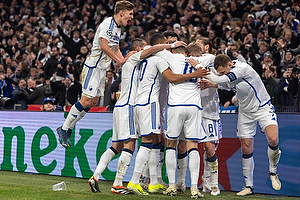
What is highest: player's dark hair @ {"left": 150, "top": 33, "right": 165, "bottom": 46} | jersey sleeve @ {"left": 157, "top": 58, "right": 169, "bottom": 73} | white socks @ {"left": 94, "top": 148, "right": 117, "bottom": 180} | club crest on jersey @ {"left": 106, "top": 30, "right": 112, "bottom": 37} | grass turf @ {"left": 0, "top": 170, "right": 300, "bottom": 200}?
club crest on jersey @ {"left": 106, "top": 30, "right": 112, "bottom": 37}

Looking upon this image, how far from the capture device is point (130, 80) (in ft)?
24.9

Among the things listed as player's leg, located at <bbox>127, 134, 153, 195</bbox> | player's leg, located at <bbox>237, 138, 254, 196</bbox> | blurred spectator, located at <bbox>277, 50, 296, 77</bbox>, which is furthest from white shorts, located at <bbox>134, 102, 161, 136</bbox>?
blurred spectator, located at <bbox>277, 50, 296, 77</bbox>

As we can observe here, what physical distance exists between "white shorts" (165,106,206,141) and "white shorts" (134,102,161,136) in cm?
18

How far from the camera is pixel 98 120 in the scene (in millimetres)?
9820

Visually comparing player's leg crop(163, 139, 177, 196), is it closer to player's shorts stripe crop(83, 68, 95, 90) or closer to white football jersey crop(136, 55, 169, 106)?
white football jersey crop(136, 55, 169, 106)

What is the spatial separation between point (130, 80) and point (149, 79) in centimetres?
32

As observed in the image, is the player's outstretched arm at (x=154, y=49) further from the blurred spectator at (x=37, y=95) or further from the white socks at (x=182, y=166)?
the blurred spectator at (x=37, y=95)

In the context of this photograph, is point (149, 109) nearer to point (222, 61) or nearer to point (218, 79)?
point (218, 79)

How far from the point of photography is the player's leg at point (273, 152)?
7629 mm

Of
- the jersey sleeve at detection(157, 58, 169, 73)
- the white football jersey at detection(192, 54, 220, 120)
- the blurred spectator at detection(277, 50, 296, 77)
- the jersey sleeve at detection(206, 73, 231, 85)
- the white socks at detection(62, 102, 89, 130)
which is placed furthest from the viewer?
the blurred spectator at detection(277, 50, 296, 77)

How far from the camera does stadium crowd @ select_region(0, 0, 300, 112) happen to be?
12227mm

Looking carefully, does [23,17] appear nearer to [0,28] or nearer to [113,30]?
[0,28]

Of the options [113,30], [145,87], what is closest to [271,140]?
[145,87]

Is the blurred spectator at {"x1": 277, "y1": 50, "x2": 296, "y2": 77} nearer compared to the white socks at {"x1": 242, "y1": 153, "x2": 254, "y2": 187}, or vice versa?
the white socks at {"x1": 242, "y1": 153, "x2": 254, "y2": 187}
